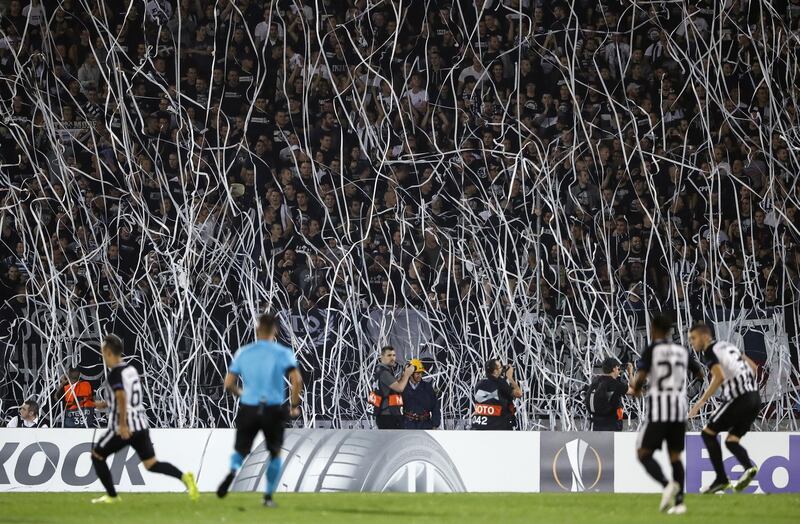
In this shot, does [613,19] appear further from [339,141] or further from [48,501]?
[48,501]

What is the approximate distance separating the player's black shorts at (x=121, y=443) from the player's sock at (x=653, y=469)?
3876 mm

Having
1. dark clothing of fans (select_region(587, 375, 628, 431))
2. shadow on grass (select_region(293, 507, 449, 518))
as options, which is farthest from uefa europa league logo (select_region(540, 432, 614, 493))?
shadow on grass (select_region(293, 507, 449, 518))

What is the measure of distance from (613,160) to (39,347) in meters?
9.12

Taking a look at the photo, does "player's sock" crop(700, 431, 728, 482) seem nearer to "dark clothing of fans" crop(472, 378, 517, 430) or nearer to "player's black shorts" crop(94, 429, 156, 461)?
"dark clothing of fans" crop(472, 378, 517, 430)

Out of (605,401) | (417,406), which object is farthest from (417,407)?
(605,401)

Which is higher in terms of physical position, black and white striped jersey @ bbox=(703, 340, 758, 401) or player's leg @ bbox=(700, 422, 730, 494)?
black and white striped jersey @ bbox=(703, 340, 758, 401)

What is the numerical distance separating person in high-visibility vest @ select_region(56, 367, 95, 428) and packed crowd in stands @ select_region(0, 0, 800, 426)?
1380 mm

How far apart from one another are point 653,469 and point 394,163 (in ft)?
33.6

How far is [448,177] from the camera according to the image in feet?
60.5

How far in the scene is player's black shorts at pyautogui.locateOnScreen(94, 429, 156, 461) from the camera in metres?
9.59

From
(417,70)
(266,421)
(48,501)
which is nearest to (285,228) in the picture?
(417,70)

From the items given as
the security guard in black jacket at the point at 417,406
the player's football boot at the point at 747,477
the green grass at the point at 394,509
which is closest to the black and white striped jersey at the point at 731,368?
the player's football boot at the point at 747,477

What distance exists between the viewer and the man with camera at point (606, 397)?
13719mm

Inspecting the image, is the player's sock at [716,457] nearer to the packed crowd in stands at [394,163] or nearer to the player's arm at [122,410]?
the player's arm at [122,410]
